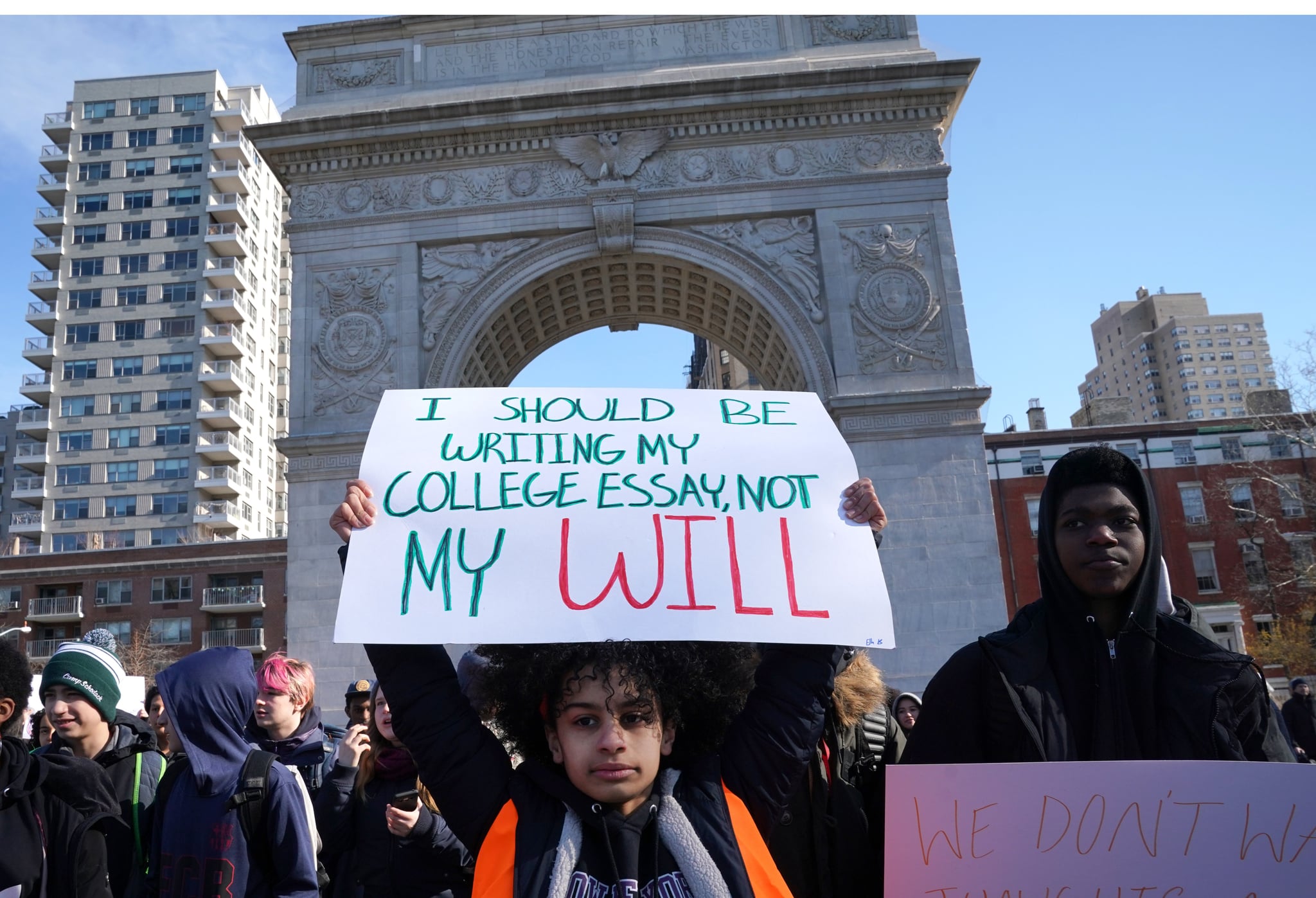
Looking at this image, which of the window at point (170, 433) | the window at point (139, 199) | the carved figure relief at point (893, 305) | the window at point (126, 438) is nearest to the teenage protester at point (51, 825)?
the carved figure relief at point (893, 305)

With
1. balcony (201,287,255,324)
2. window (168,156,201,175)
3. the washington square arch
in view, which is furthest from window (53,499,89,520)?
the washington square arch

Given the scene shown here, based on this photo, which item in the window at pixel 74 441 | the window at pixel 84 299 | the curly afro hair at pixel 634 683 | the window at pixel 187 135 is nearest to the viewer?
the curly afro hair at pixel 634 683

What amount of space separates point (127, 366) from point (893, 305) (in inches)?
2225

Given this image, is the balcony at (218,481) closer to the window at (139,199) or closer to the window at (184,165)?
the window at (139,199)

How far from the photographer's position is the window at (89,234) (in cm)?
6594

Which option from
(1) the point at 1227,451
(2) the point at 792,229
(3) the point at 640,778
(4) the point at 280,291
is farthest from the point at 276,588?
(3) the point at 640,778

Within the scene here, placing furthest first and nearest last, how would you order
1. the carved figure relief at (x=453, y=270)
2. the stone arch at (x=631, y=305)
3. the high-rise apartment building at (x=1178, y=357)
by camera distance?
the high-rise apartment building at (x=1178, y=357), the carved figure relief at (x=453, y=270), the stone arch at (x=631, y=305)

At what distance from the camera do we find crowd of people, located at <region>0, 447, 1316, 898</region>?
2516 millimetres

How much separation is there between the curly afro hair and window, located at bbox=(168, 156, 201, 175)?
7210 centimetres

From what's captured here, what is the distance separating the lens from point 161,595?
5003 centimetres

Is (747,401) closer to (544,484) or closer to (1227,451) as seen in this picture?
(544,484)

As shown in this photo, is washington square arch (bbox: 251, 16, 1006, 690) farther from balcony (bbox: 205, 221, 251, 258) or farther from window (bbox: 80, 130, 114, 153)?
window (bbox: 80, 130, 114, 153)

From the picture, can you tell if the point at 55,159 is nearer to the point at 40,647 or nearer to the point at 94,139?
the point at 94,139

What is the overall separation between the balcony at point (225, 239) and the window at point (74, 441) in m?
13.3
